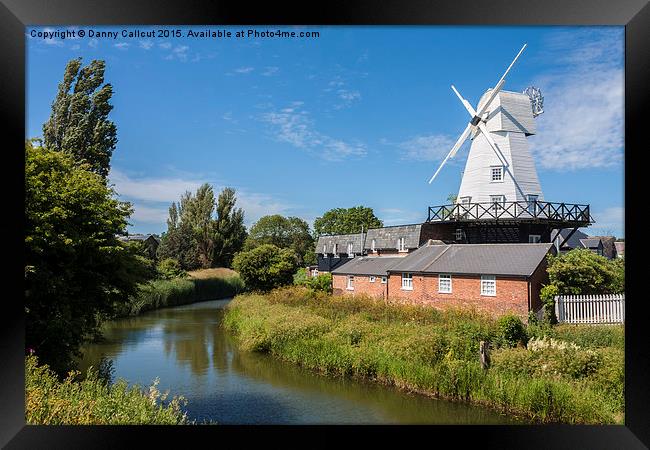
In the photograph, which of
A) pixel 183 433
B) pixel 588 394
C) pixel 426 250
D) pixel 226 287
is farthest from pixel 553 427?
pixel 226 287

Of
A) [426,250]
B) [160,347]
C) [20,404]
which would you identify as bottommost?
[160,347]

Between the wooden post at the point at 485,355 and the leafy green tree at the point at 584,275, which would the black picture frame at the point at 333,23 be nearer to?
the wooden post at the point at 485,355

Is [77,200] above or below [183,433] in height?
above

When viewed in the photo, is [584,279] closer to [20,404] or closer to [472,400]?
[472,400]

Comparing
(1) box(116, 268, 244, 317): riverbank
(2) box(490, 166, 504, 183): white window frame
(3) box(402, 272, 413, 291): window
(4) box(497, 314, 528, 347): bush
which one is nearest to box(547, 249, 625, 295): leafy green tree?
(4) box(497, 314, 528, 347): bush

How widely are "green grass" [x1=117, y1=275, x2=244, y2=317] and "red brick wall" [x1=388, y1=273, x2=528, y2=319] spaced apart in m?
8.29

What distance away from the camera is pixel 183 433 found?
3.77 metres

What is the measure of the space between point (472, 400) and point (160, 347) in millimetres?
6994

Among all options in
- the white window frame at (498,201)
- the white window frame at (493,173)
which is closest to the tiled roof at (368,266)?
the white window frame at (498,201)

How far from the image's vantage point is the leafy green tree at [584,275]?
31.9 feet

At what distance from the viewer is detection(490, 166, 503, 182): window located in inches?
550

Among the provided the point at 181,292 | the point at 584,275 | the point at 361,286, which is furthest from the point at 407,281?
the point at 181,292

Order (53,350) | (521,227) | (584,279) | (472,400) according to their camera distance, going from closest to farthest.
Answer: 1. (53,350)
2. (472,400)
3. (584,279)
4. (521,227)

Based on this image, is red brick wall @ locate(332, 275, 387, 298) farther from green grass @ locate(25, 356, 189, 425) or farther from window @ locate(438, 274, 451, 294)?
green grass @ locate(25, 356, 189, 425)
